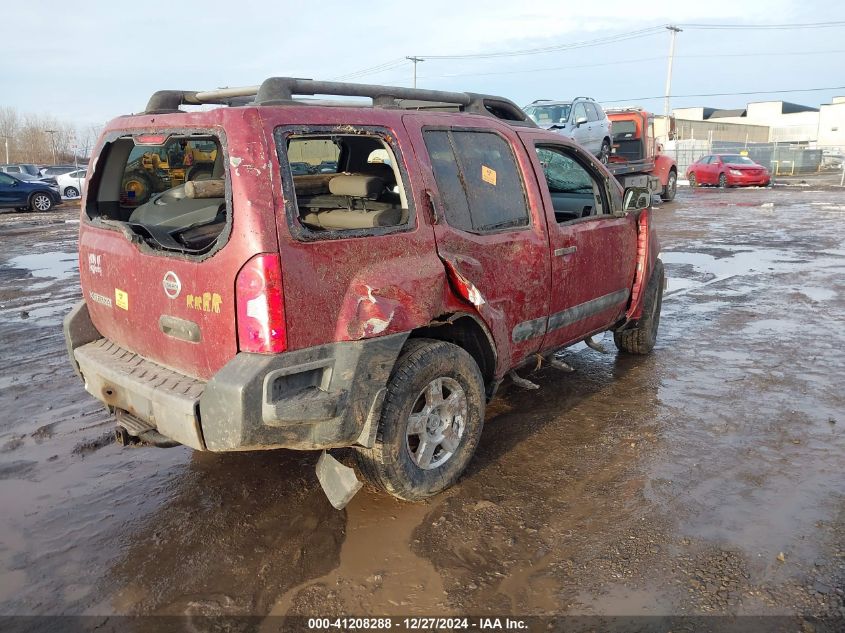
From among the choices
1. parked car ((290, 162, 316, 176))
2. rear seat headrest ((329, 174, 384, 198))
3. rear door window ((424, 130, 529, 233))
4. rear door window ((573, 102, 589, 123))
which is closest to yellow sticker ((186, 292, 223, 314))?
rear seat headrest ((329, 174, 384, 198))

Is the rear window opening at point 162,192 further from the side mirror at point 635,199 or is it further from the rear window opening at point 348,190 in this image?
the side mirror at point 635,199

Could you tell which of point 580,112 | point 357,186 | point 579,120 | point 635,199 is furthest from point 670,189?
point 357,186

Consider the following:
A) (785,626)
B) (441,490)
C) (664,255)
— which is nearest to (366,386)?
(441,490)

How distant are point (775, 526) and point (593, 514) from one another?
2.85ft

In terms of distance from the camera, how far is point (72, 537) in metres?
3.16

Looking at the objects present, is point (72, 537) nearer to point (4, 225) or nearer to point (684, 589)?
point (684, 589)

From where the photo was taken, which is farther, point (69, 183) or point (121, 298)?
point (69, 183)

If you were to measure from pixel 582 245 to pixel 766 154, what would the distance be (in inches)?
1520

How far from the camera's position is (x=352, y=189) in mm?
3484

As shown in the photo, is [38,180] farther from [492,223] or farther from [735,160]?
[735,160]

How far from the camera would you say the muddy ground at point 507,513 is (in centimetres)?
275

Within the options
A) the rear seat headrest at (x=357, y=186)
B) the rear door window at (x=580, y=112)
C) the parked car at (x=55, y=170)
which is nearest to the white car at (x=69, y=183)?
the parked car at (x=55, y=170)

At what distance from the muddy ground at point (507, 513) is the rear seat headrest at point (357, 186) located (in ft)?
5.30

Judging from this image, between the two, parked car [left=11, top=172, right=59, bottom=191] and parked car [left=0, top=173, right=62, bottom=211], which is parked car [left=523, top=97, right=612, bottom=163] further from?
parked car [left=11, top=172, right=59, bottom=191]
